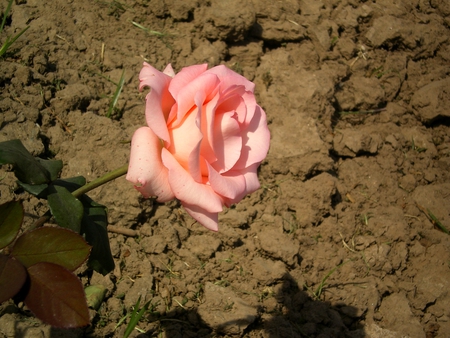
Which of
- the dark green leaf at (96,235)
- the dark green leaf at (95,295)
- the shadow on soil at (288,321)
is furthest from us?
the shadow on soil at (288,321)

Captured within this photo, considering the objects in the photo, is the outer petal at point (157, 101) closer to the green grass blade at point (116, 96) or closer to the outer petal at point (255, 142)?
the outer petal at point (255, 142)

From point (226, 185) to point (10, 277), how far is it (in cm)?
55

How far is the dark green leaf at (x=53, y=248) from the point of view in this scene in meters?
1.08

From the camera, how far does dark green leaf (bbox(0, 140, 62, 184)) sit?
3.97ft

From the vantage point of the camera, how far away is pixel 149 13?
3012mm

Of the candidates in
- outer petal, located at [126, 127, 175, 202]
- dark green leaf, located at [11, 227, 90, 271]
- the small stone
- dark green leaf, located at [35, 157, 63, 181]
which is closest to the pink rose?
outer petal, located at [126, 127, 175, 202]

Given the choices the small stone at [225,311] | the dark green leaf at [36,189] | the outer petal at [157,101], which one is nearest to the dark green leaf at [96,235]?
the dark green leaf at [36,189]

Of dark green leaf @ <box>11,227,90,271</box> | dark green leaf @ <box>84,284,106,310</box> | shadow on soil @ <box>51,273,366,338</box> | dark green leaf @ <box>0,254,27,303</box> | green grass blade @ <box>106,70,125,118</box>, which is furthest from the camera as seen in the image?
green grass blade @ <box>106,70,125,118</box>

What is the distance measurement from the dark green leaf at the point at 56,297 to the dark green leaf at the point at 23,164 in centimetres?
31

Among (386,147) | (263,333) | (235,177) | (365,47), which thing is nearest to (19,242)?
A: (235,177)

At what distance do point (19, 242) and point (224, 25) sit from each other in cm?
220

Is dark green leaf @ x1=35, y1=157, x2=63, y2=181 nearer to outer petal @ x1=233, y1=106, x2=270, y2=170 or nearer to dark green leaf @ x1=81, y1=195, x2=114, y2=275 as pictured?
dark green leaf @ x1=81, y1=195, x2=114, y2=275

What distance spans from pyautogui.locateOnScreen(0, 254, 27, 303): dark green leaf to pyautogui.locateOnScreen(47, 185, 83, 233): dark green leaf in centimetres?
20

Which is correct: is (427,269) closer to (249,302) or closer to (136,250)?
(249,302)
